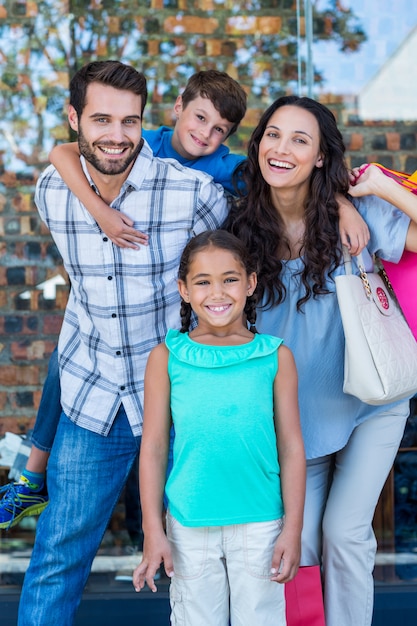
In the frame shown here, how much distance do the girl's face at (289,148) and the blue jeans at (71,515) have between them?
0.83 m

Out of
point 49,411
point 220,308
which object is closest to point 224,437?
point 220,308

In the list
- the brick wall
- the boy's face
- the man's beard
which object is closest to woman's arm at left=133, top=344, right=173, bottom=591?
the man's beard

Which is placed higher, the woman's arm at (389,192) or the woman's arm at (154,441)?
the woman's arm at (389,192)

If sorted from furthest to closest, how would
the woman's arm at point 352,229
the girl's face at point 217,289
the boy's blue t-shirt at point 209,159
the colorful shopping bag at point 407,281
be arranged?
Result: the boy's blue t-shirt at point 209,159, the colorful shopping bag at point 407,281, the woman's arm at point 352,229, the girl's face at point 217,289

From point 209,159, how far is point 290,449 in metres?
1.21

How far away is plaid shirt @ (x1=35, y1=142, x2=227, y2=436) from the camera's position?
8.73 ft

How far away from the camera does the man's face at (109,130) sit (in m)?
2.61

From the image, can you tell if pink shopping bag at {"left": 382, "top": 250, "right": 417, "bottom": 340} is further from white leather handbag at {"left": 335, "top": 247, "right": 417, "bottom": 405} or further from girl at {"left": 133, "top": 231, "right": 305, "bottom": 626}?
girl at {"left": 133, "top": 231, "right": 305, "bottom": 626}

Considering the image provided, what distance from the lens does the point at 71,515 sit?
2646 mm

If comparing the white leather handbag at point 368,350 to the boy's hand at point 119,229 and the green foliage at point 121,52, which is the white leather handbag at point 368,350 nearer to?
the boy's hand at point 119,229

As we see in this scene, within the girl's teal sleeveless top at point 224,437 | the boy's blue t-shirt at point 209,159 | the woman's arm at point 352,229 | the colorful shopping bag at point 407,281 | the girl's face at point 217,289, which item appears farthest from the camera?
the boy's blue t-shirt at point 209,159

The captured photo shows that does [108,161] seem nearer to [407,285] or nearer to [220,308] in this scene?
[220,308]

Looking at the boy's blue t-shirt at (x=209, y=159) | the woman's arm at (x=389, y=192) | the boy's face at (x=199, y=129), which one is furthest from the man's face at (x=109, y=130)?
the woman's arm at (x=389, y=192)

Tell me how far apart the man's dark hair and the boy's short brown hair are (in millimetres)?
590
